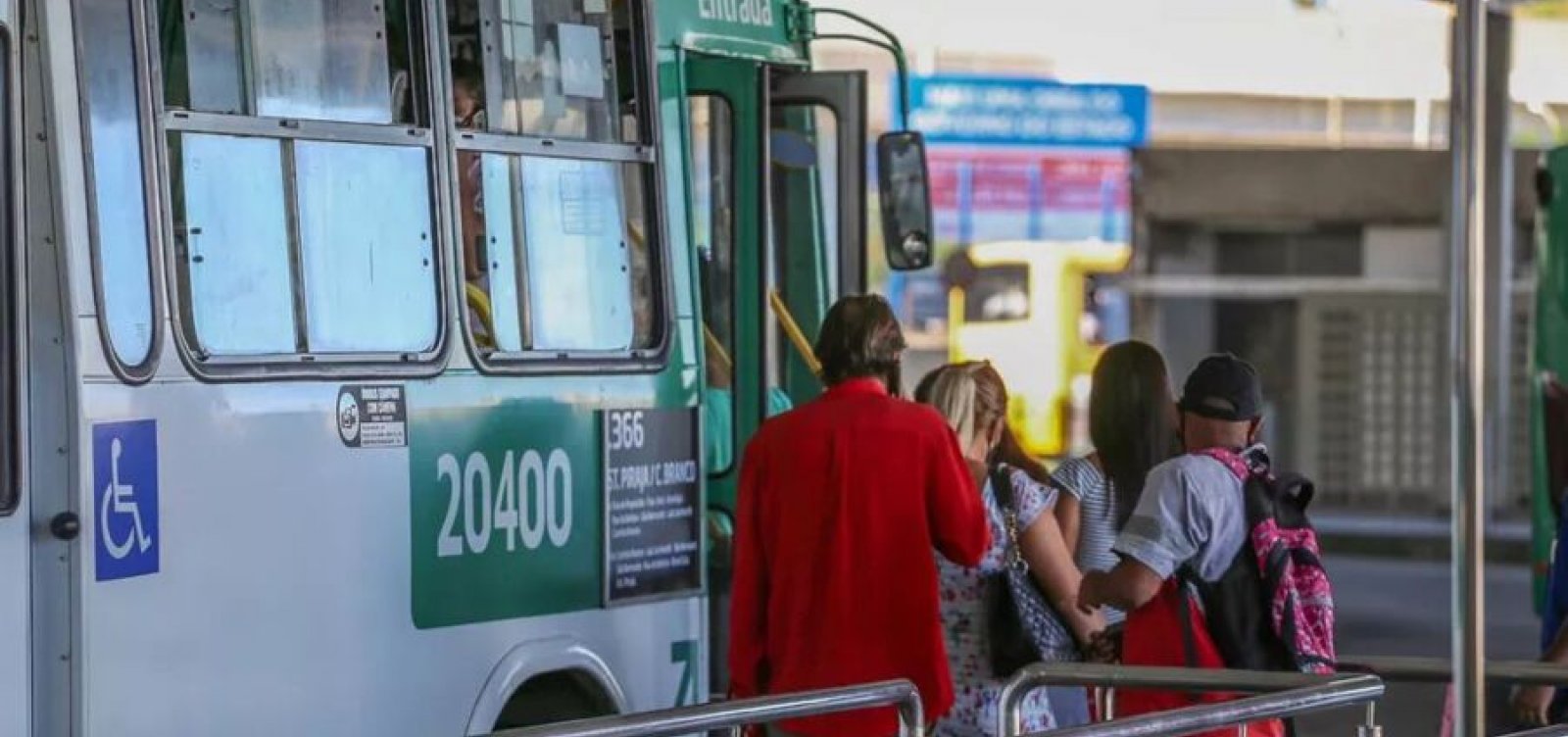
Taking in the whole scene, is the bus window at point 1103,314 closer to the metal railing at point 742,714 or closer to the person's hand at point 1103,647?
the person's hand at point 1103,647

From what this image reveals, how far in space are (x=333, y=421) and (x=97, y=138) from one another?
2.96ft

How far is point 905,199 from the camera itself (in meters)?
9.67

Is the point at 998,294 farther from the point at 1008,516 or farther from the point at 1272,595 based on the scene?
the point at 1272,595

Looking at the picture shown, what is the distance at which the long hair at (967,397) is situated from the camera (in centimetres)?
794

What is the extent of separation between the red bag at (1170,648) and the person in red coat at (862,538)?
513mm

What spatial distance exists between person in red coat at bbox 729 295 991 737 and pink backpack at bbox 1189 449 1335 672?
711mm

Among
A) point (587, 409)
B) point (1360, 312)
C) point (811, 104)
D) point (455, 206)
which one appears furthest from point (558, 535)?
point (1360, 312)

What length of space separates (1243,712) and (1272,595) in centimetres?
64

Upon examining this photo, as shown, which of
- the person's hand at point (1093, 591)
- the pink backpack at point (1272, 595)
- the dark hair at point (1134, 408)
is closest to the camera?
the pink backpack at point (1272, 595)

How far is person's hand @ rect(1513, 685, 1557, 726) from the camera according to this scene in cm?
746

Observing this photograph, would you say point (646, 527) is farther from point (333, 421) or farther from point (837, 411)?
point (333, 421)

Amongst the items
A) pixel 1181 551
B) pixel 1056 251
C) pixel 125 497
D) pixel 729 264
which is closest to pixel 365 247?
pixel 125 497

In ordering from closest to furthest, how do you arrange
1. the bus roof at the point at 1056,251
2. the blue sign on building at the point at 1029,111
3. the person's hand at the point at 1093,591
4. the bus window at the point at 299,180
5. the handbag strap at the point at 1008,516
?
the bus window at the point at 299,180, the person's hand at the point at 1093,591, the handbag strap at the point at 1008,516, the blue sign on building at the point at 1029,111, the bus roof at the point at 1056,251

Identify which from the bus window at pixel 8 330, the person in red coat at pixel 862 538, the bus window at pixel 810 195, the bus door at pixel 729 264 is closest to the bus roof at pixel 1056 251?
the bus window at pixel 810 195
